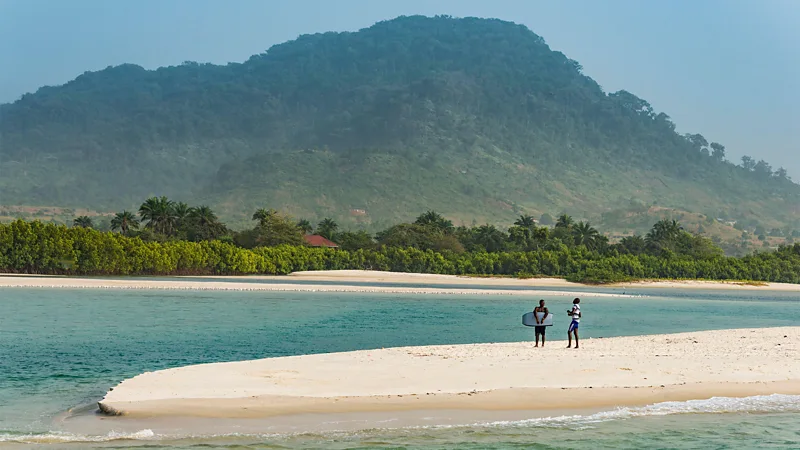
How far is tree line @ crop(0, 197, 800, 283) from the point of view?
100312 millimetres

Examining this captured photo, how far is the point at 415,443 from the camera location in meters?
17.8

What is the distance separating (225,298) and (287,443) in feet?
177

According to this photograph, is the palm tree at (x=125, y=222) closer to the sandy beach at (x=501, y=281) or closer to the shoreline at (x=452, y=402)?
the sandy beach at (x=501, y=281)

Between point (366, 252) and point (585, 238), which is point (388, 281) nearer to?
point (366, 252)

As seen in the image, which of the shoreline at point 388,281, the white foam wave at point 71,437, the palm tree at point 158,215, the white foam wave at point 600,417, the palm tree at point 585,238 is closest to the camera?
the white foam wave at point 71,437

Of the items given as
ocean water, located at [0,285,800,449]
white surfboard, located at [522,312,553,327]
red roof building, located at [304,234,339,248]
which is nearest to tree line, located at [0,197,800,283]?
red roof building, located at [304,234,339,248]

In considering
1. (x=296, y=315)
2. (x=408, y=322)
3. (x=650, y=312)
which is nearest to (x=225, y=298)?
(x=296, y=315)

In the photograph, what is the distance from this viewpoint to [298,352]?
107 ft

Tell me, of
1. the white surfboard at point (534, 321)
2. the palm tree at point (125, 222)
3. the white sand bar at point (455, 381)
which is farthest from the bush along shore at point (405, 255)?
the white sand bar at point (455, 381)

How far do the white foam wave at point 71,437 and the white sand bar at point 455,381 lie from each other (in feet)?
4.75

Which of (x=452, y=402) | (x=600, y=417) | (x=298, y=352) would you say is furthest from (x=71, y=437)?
(x=298, y=352)

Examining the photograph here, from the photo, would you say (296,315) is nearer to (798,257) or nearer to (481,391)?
(481,391)

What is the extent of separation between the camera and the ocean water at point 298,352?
1809 cm

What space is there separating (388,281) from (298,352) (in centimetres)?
8451
